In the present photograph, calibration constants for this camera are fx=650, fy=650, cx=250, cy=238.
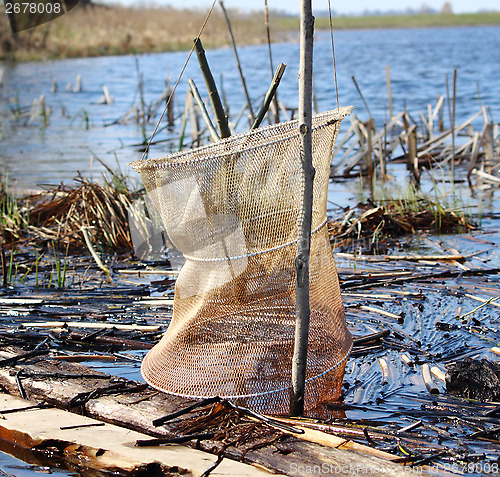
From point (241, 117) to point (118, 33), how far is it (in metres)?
30.5

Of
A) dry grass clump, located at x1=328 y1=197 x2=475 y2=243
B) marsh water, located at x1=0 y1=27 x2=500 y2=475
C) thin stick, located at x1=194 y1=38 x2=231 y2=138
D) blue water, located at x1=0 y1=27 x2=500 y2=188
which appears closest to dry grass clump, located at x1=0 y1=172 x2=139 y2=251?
marsh water, located at x1=0 y1=27 x2=500 y2=475

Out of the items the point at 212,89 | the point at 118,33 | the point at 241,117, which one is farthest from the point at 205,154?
the point at 118,33

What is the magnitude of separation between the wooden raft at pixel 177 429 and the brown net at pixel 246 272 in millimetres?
173

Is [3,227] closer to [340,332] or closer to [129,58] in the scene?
[340,332]

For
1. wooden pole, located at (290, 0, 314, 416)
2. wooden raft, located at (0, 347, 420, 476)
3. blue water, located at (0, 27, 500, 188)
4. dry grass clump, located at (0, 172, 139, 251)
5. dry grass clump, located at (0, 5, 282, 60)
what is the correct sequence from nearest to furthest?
wooden raft, located at (0, 347, 420, 476), wooden pole, located at (290, 0, 314, 416), dry grass clump, located at (0, 172, 139, 251), blue water, located at (0, 27, 500, 188), dry grass clump, located at (0, 5, 282, 60)

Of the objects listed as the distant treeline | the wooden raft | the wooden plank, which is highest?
the distant treeline

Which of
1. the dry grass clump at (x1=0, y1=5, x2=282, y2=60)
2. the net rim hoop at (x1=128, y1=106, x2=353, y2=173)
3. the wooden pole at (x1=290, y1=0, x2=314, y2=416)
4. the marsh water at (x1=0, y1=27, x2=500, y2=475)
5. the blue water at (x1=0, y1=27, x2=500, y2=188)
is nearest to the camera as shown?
the wooden pole at (x1=290, y1=0, x2=314, y2=416)

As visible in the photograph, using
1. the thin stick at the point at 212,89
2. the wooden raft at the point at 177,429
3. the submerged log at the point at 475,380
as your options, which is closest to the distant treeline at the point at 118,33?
the thin stick at the point at 212,89

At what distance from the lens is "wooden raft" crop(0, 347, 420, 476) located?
7.75 feet

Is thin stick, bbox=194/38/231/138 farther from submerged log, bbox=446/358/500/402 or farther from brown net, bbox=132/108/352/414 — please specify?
submerged log, bbox=446/358/500/402

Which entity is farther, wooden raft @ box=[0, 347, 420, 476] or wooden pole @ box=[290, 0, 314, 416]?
wooden pole @ box=[290, 0, 314, 416]

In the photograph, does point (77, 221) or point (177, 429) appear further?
point (77, 221)

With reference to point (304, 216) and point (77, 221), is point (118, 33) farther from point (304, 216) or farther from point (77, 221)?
point (304, 216)

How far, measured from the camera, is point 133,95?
22.2 metres
